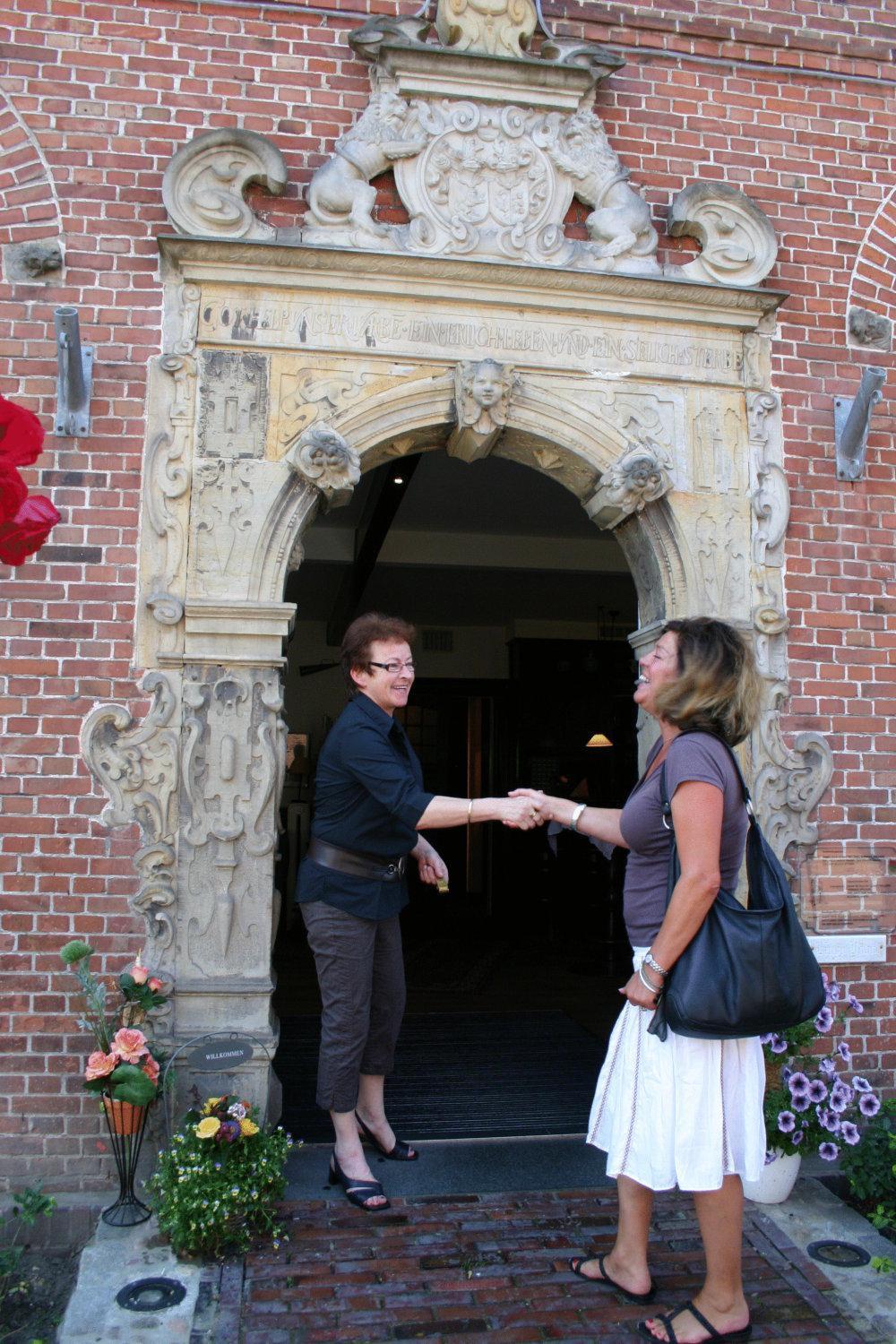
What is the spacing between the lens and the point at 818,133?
4797 mm

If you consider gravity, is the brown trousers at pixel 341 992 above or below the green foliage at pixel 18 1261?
above

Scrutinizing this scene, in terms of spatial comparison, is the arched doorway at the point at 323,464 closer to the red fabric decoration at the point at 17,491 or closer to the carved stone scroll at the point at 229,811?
the carved stone scroll at the point at 229,811

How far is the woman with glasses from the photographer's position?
3467 millimetres

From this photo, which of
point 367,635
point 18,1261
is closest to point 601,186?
point 367,635

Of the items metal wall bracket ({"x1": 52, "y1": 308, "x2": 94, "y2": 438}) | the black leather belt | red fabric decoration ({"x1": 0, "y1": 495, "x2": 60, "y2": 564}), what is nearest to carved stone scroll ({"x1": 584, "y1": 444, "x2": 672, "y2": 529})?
the black leather belt

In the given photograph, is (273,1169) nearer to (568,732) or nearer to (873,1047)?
(873,1047)

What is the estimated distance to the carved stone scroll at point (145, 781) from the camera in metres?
3.87

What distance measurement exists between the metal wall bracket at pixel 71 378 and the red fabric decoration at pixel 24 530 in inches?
68.6

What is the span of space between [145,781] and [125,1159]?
131 cm

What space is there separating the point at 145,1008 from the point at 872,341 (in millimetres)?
4185

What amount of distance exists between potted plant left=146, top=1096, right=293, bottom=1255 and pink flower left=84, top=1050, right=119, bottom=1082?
12.1 inches

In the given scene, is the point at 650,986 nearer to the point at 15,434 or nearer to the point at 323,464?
the point at 15,434

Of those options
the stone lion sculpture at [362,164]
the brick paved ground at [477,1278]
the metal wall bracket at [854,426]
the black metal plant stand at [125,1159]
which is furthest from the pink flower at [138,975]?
the metal wall bracket at [854,426]

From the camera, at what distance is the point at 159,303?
4.14 metres
